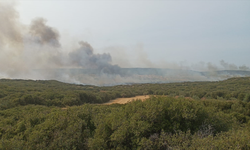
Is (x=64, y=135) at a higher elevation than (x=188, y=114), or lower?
lower

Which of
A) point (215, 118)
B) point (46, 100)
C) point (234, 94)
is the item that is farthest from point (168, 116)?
point (234, 94)

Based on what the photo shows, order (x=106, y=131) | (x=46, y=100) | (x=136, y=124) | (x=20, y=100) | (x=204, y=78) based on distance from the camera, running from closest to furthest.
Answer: (x=136, y=124), (x=106, y=131), (x=20, y=100), (x=46, y=100), (x=204, y=78)

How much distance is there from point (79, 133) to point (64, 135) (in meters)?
0.57

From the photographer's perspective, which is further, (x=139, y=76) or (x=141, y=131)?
(x=139, y=76)

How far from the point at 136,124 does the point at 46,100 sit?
→ 56.2ft

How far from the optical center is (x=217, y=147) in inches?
155

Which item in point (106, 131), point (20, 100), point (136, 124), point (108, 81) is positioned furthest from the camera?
point (108, 81)

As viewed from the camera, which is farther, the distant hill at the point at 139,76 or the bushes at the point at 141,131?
the distant hill at the point at 139,76

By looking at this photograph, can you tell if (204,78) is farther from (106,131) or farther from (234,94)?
(106,131)

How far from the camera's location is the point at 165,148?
4855 mm

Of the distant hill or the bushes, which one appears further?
the distant hill

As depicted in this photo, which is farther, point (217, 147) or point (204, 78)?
point (204, 78)

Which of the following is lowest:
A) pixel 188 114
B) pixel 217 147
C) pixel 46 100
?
pixel 46 100

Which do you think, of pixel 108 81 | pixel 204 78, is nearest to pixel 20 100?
pixel 108 81
